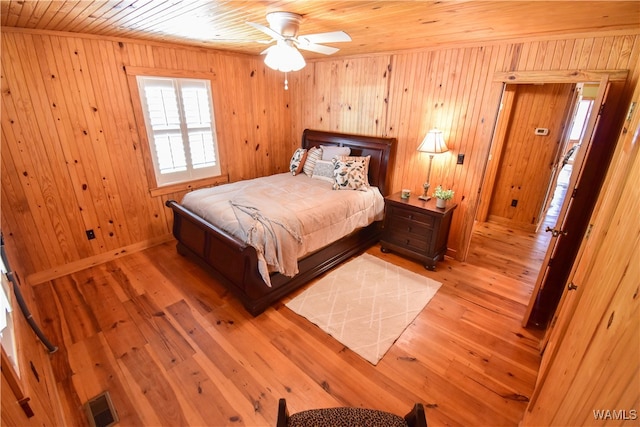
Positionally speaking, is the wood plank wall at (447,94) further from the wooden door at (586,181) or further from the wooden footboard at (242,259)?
the wooden footboard at (242,259)

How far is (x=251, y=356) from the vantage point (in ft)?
7.26

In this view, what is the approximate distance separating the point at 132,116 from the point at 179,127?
53 cm

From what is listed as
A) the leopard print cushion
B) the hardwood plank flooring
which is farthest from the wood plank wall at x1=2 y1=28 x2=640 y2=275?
the leopard print cushion

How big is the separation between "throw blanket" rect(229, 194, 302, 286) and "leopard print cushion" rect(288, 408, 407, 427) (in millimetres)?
1435

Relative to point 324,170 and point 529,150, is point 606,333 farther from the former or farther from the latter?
point 529,150

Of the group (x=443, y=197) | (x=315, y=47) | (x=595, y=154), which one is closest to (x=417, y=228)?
(x=443, y=197)

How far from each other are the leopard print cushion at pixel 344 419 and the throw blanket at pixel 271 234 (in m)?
1.44

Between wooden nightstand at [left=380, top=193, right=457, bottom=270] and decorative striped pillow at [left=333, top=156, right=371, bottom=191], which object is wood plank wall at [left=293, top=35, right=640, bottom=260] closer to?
wooden nightstand at [left=380, top=193, right=457, bottom=270]

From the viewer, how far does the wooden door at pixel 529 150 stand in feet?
13.0

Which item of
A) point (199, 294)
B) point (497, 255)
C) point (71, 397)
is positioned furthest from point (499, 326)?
point (71, 397)

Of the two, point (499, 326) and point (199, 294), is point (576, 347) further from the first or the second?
point (199, 294)

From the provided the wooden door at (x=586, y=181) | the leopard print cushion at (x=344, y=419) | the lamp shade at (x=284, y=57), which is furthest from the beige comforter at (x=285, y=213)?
the wooden door at (x=586, y=181)

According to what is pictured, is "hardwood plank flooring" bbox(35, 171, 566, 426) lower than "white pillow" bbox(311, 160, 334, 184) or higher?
lower

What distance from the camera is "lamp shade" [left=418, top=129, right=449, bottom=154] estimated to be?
126 inches
